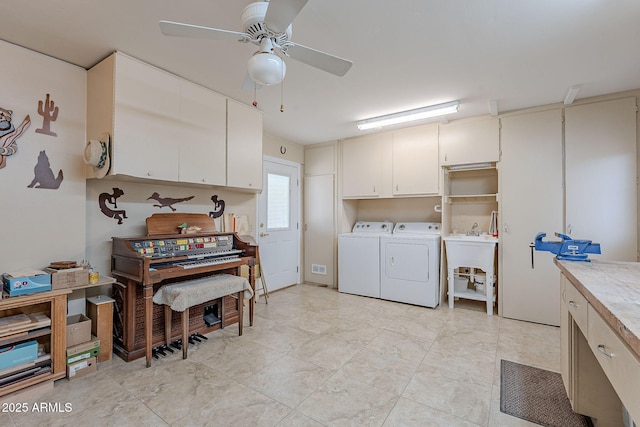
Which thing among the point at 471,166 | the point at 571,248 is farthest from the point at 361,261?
the point at 571,248

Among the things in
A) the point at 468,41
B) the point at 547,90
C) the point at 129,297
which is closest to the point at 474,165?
the point at 547,90

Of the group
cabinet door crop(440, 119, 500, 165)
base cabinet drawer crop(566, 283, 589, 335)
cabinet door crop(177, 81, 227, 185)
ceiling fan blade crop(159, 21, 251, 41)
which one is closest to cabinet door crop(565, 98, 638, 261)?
cabinet door crop(440, 119, 500, 165)

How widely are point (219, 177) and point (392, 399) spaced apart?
2442mm

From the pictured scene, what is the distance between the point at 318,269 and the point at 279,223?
1.05 m

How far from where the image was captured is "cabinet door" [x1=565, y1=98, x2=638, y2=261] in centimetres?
288

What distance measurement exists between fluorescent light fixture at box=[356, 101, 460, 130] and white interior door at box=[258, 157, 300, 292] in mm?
1476

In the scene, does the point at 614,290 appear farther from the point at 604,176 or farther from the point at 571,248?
the point at 604,176

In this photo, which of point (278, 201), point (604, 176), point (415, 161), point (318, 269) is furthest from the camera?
point (318, 269)

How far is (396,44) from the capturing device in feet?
7.00

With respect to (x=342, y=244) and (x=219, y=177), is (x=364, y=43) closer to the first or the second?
(x=219, y=177)

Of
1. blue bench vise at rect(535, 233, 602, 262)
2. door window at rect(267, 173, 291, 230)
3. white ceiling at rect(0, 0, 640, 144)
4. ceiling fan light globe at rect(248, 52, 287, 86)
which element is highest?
white ceiling at rect(0, 0, 640, 144)

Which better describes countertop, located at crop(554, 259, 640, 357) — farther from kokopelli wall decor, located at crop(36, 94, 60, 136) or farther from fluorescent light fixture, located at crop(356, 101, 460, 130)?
kokopelli wall decor, located at crop(36, 94, 60, 136)

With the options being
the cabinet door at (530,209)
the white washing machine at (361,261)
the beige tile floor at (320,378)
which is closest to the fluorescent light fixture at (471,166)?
the cabinet door at (530,209)

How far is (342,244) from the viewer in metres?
4.48
